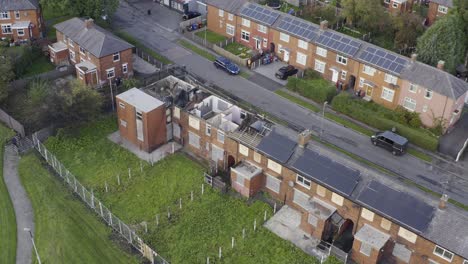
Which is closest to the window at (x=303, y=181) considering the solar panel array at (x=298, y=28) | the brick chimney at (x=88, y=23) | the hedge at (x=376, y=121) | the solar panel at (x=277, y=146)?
the solar panel at (x=277, y=146)

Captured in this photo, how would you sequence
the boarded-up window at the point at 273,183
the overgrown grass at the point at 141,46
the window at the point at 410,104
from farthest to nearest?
1. the overgrown grass at the point at 141,46
2. the window at the point at 410,104
3. the boarded-up window at the point at 273,183

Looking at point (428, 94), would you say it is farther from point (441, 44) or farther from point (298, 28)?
point (298, 28)

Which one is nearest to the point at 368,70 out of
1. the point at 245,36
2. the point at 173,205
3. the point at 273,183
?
the point at 245,36

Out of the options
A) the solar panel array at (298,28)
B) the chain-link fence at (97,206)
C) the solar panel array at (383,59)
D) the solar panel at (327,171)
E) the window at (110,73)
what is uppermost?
the solar panel array at (298,28)

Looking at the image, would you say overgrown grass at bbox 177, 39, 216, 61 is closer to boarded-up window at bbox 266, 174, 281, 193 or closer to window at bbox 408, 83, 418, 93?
window at bbox 408, 83, 418, 93

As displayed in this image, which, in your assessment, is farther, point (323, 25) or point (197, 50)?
point (197, 50)

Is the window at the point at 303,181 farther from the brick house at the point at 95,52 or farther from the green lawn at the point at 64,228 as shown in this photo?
the brick house at the point at 95,52

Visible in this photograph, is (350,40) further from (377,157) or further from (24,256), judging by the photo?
(24,256)
